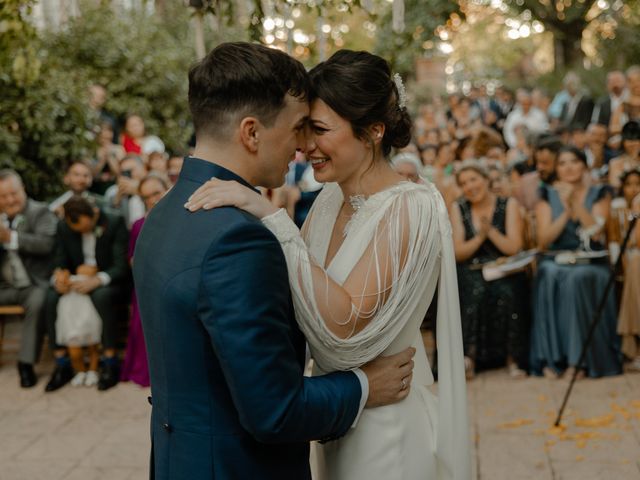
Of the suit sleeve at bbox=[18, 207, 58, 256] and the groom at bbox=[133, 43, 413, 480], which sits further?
the suit sleeve at bbox=[18, 207, 58, 256]

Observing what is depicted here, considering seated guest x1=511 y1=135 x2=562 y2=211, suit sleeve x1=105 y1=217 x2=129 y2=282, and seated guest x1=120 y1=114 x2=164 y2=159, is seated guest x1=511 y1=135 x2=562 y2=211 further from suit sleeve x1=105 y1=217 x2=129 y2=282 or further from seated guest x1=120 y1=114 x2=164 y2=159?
seated guest x1=120 y1=114 x2=164 y2=159

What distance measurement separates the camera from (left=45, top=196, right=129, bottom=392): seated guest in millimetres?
6801

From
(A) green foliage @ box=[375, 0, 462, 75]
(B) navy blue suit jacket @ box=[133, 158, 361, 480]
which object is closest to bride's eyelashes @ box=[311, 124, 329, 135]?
(B) navy blue suit jacket @ box=[133, 158, 361, 480]

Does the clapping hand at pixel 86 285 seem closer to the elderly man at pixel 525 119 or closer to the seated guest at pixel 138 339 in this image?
the seated guest at pixel 138 339

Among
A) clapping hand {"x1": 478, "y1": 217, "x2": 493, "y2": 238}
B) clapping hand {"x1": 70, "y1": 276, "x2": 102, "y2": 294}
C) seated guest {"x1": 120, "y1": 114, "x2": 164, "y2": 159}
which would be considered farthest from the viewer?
seated guest {"x1": 120, "y1": 114, "x2": 164, "y2": 159}

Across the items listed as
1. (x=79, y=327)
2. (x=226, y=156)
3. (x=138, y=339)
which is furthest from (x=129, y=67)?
(x=226, y=156)

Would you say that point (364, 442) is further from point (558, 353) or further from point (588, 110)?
point (588, 110)

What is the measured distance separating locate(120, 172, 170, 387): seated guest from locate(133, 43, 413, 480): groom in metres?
4.56

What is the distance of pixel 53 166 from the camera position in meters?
9.41

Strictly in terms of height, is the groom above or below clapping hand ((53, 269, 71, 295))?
above

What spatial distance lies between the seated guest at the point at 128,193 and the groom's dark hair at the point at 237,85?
18.2 feet

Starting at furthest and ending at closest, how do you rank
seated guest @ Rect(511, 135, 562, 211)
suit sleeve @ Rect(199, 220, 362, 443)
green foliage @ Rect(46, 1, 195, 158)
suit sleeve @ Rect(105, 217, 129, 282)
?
green foliage @ Rect(46, 1, 195, 158)
seated guest @ Rect(511, 135, 562, 211)
suit sleeve @ Rect(105, 217, 129, 282)
suit sleeve @ Rect(199, 220, 362, 443)

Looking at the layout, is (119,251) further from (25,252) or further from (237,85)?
(237,85)

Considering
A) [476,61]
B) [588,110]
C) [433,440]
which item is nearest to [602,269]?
[433,440]
